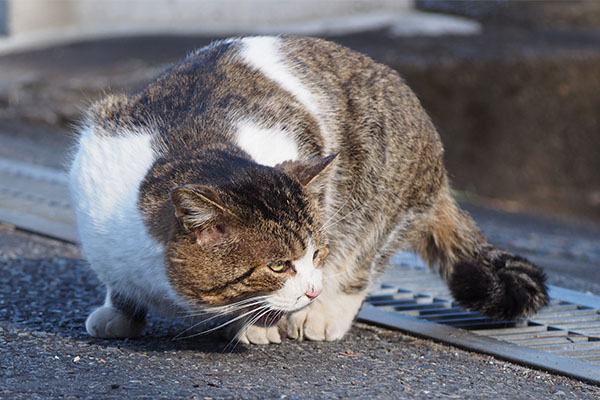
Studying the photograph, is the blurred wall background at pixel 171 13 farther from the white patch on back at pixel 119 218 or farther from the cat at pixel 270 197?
the white patch on back at pixel 119 218

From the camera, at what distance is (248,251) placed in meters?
2.41

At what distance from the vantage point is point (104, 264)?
105 inches

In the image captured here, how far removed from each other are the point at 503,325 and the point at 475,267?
254mm

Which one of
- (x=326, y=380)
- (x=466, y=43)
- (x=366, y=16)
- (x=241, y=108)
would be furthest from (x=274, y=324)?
(x=366, y=16)

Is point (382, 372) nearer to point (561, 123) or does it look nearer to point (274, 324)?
point (274, 324)

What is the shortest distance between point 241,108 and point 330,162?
45 centimetres

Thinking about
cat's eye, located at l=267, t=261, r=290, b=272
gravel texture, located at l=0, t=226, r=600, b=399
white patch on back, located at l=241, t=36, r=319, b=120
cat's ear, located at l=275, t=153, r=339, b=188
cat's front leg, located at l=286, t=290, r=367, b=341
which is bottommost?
gravel texture, located at l=0, t=226, r=600, b=399

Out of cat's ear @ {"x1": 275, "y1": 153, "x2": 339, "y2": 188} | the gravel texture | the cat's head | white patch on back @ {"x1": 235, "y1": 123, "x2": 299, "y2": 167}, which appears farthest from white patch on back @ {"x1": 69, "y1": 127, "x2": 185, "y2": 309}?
cat's ear @ {"x1": 275, "y1": 153, "x2": 339, "y2": 188}

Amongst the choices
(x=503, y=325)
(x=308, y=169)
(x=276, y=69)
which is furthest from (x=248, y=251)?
(x=503, y=325)

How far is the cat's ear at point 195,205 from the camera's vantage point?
2238 mm

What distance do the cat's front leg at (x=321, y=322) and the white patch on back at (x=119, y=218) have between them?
511mm

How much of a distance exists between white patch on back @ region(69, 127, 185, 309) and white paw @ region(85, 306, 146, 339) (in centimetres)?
9

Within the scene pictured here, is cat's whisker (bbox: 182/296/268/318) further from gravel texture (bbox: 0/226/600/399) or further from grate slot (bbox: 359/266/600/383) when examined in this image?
grate slot (bbox: 359/266/600/383)

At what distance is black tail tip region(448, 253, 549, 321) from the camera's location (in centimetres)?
295
